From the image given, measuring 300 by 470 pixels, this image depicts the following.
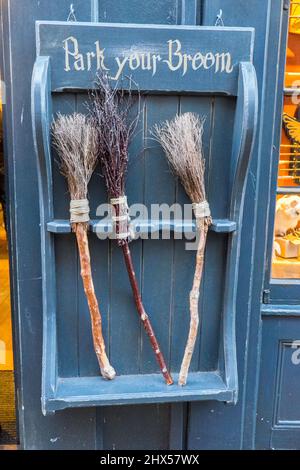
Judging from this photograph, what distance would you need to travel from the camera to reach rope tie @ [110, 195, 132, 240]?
1693 mm

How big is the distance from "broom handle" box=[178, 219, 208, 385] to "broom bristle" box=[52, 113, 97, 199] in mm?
486

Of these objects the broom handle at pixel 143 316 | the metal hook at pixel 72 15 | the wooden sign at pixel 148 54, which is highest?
the metal hook at pixel 72 15

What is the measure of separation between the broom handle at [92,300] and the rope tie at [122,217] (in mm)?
129

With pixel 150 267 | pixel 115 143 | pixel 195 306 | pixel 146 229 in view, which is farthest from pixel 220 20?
pixel 195 306

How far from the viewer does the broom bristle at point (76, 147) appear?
1.63m

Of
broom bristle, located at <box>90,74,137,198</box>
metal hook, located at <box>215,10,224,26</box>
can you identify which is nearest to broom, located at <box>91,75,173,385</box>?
broom bristle, located at <box>90,74,137,198</box>

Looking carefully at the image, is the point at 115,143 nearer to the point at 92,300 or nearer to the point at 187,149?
the point at 187,149

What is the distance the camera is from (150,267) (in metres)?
1.88

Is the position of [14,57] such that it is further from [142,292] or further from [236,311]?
[236,311]

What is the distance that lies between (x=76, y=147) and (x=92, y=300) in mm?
604

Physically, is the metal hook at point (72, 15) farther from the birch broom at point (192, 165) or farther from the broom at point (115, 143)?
the birch broom at point (192, 165)

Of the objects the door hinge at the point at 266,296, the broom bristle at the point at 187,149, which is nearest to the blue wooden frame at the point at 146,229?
the broom bristle at the point at 187,149

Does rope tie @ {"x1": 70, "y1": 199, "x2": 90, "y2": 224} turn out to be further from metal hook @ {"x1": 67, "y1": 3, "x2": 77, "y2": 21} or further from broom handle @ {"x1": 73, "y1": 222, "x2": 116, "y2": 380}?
metal hook @ {"x1": 67, "y1": 3, "x2": 77, "y2": 21}

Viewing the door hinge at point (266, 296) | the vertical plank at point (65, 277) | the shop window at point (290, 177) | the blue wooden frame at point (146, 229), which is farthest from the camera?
the door hinge at point (266, 296)
